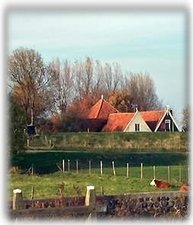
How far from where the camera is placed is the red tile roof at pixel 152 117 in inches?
93.6

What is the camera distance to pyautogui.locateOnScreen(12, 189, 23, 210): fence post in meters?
2.29

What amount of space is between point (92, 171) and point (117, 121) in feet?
0.78

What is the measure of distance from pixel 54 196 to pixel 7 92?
462 millimetres

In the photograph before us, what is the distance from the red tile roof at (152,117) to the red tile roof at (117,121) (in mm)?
53

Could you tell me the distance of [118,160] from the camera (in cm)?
250

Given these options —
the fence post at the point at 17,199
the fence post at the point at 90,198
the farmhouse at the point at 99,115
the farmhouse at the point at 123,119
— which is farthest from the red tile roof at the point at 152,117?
the fence post at the point at 17,199

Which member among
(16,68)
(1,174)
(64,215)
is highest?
(16,68)

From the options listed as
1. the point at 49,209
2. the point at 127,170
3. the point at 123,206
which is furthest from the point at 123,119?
the point at 49,209

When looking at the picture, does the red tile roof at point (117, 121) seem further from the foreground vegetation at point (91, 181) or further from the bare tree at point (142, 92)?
the foreground vegetation at point (91, 181)

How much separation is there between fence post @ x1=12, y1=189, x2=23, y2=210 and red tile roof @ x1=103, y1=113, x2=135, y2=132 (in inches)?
16.0

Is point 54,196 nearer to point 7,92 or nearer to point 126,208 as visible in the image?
point 126,208

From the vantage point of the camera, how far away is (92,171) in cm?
248

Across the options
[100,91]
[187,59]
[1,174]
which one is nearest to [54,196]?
[1,174]

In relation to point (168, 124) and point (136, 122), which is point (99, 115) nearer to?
point (136, 122)
